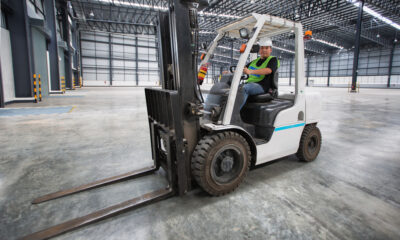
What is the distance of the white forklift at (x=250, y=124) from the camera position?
218 cm

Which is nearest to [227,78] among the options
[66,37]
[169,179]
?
[169,179]

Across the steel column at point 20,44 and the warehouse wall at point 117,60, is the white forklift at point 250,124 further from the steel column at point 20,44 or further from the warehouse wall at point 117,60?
the warehouse wall at point 117,60

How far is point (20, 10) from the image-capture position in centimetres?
972

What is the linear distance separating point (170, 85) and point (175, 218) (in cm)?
148

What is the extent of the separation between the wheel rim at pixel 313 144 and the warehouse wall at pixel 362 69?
32.8 metres

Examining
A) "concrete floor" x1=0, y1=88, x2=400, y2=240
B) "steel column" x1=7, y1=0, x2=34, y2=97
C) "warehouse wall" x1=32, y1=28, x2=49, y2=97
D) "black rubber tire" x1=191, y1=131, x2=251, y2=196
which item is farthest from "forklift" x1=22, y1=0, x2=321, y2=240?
"warehouse wall" x1=32, y1=28, x2=49, y2=97

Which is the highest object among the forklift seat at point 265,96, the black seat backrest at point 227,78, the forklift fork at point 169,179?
the black seat backrest at point 227,78

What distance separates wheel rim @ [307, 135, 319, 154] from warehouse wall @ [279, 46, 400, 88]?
32777mm

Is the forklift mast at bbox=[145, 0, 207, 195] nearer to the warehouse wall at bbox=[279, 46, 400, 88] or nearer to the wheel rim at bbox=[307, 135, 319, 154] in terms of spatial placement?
the wheel rim at bbox=[307, 135, 319, 154]

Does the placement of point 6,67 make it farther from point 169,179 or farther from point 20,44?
point 169,179

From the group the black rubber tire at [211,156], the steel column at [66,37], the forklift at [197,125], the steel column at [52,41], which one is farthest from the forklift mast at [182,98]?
the steel column at [66,37]

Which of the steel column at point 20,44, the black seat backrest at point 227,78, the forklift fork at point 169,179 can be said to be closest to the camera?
the forklift fork at point 169,179

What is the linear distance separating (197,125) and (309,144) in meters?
2.17

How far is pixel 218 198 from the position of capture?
2.24 m
